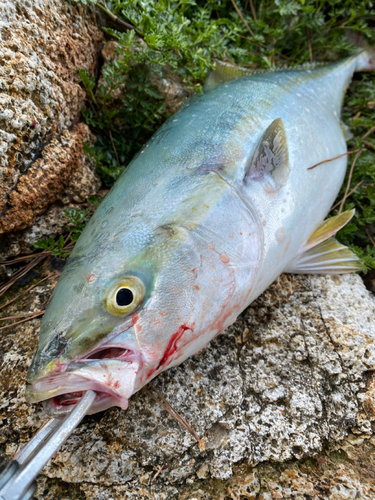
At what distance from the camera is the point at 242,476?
1.47m

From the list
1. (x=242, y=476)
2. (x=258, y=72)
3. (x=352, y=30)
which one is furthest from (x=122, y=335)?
(x=352, y=30)

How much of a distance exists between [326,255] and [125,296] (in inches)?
59.6

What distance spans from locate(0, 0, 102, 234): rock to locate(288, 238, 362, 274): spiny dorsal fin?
155 cm

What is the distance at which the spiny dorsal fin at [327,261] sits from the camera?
2.14m

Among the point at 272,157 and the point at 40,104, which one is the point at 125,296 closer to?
the point at 272,157

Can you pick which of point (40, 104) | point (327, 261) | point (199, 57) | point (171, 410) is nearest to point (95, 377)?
point (171, 410)

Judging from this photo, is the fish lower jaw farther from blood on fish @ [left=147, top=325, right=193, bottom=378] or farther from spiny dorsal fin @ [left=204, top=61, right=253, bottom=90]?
spiny dorsal fin @ [left=204, top=61, right=253, bottom=90]

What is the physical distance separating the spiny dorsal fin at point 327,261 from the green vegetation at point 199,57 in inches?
8.2

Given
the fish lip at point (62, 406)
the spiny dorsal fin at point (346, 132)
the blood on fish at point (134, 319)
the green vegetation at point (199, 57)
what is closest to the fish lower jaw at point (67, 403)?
the fish lip at point (62, 406)

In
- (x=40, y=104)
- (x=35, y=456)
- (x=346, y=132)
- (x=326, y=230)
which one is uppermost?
(x=40, y=104)

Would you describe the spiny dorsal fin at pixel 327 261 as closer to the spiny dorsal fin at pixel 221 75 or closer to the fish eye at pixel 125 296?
the fish eye at pixel 125 296

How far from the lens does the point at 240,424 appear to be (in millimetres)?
1579

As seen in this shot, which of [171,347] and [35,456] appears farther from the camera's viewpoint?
[171,347]

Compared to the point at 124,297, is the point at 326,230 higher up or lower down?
lower down
